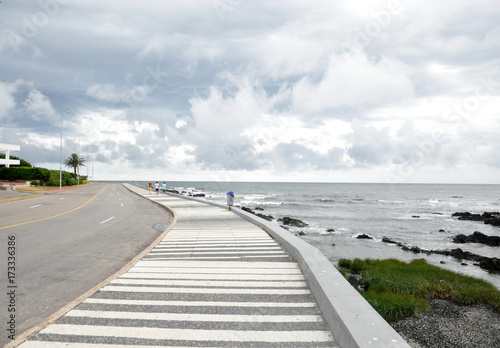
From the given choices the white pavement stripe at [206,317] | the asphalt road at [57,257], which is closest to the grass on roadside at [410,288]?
the white pavement stripe at [206,317]

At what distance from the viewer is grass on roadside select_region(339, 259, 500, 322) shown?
7328mm

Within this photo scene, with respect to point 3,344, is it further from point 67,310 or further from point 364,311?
point 364,311

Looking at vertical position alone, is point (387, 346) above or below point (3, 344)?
above

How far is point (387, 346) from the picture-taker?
346 cm

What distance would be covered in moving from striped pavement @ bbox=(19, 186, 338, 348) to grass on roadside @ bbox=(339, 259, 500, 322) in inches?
84.4

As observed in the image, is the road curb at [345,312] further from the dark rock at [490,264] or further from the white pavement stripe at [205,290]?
the dark rock at [490,264]

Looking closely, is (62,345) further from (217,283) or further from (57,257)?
(57,257)

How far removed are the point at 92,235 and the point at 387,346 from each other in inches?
458

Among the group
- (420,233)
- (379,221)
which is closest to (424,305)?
(420,233)

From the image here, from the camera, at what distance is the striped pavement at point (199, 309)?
413 cm

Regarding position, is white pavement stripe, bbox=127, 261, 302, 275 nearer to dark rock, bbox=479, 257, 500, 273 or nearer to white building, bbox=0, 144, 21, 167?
dark rock, bbox=479, 257, 500, 273

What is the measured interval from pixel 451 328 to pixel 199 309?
515 cm

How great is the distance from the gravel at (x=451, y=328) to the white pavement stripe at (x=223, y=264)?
8.00ft

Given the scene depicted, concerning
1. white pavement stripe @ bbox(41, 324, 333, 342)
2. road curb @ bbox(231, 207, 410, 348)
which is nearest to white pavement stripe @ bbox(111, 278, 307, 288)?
road curb @ bbox(231, 207, 410, 348)
